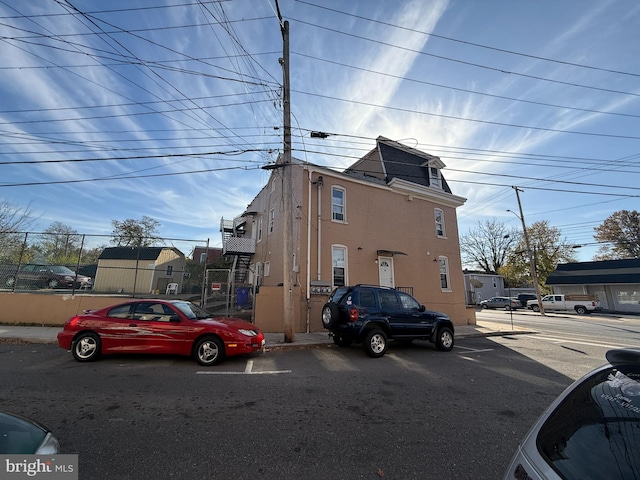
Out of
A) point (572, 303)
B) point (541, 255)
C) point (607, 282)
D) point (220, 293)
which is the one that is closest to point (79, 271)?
point (220, 293)

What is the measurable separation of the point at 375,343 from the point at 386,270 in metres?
8.02

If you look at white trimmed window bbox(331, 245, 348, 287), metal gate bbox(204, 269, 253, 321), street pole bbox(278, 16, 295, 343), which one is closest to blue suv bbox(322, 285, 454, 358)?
street pole bbox(278, 16, 295, 343)

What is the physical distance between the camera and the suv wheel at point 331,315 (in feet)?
26.4

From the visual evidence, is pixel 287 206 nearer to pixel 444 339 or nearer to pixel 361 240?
pixel 361 240

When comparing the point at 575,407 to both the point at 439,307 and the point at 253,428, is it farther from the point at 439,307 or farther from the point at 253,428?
the point at 439,307

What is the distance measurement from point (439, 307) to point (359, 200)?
26.1ft

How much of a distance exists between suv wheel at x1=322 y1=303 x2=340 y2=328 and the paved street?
102 cm

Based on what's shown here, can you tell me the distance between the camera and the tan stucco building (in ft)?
42.0

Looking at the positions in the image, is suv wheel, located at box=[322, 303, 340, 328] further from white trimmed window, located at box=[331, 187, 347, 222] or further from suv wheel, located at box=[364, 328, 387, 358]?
white trimmed window, located at box=[331, 187, 347, 222]

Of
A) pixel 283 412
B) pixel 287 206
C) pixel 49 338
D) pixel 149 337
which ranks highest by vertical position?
pixel 287 206

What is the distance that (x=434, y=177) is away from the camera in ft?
63.3

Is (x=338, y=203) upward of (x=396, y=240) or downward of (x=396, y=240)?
upward

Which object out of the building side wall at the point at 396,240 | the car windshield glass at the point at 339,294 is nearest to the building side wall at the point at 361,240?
the building side wall at the point at 396,240

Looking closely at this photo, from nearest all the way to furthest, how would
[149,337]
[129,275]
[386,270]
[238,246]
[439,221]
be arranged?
[149,337] < [129,275] < [386,270] < [439,221] < [238,246]
